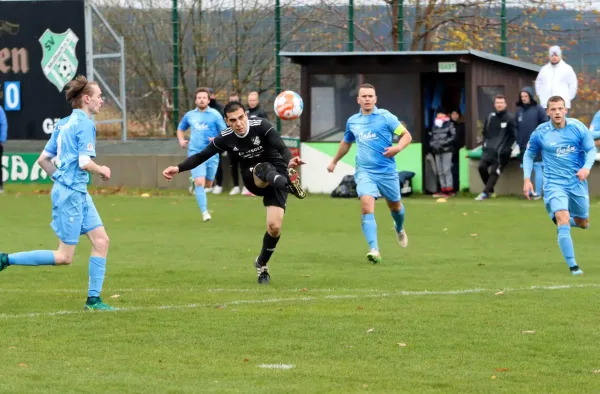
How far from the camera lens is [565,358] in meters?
7.76

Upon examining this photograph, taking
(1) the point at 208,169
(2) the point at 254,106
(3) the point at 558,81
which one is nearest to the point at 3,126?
(2) the point at 254,106

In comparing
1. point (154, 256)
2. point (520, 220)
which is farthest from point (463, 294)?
point (520, 220)

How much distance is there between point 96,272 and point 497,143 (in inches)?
552

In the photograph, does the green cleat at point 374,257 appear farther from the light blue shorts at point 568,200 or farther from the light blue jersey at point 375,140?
the light blue shorts at point 568,200

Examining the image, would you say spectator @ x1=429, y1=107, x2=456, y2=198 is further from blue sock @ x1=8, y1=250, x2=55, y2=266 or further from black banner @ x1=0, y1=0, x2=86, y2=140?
blue sock @ x1=8, y1=250, x2=55, y2=266

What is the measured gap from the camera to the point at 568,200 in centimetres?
1261

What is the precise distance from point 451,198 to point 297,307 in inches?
531

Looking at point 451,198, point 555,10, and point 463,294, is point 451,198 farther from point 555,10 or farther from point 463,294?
point 463,294

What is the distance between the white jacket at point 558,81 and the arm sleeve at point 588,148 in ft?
31.6

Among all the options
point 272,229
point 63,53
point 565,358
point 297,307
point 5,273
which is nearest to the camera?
point 565,358

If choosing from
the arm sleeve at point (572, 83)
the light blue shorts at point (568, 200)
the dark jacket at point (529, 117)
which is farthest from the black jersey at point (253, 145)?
the arm sleeve at point (572, 83)

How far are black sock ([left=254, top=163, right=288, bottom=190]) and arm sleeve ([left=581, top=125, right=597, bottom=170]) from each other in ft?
10.9

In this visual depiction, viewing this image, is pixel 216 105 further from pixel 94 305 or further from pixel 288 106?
pixel 94 305

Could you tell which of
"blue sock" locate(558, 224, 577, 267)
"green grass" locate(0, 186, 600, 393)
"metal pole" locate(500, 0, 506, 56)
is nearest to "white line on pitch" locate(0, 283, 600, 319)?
"green grass" locate(0, 186, 600, 393)
